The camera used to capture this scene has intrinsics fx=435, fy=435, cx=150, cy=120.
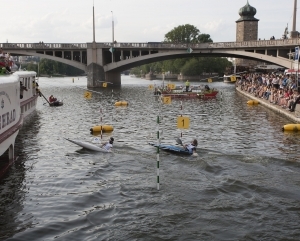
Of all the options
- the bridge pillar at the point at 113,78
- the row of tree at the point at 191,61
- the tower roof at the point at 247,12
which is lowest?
the bridge pillar at the point at 113,78

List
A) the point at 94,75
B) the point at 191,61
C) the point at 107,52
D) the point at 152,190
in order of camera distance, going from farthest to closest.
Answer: the point at 191,61 → the point at 107,52 → the point at 94,75 → the point at 152,190

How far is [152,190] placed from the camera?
17.0 m

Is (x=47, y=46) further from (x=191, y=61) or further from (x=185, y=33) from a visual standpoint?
(x=185, y=33)

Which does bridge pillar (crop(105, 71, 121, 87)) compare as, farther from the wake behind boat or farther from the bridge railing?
the wake behind boat

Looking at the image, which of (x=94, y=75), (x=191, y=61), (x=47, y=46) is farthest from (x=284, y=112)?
(x=191, y=61)

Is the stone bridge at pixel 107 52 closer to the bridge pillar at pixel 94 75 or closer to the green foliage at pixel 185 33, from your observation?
the bridge pillar at pixel 94 75

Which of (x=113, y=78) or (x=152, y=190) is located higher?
(x=113, y=78)

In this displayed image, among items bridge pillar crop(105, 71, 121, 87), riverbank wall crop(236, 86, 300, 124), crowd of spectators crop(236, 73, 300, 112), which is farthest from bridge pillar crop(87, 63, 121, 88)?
riverbank wall crop(236, 86, 300, 124)

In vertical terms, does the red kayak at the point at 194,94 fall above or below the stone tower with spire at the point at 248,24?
below

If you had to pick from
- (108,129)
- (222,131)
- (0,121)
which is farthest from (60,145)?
(222,131)

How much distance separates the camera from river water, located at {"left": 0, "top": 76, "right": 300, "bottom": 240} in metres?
13.4

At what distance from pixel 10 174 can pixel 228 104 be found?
119 feet

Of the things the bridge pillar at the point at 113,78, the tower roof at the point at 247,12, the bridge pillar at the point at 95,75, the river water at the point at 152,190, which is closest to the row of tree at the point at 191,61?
the tower roof at the point at 247,12

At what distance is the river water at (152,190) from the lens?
13.4m
